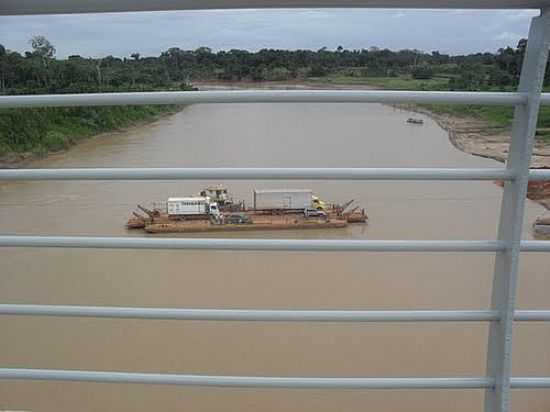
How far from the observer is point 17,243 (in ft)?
1.86

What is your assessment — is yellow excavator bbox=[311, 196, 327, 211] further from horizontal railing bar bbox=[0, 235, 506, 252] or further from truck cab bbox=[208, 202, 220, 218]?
horizontal railing bar bbox=[0, 235, 506, 252]

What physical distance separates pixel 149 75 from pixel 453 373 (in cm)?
356

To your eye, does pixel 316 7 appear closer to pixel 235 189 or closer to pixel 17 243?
pixel 17 243

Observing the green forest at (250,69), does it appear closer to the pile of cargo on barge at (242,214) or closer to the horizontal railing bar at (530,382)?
the horizontal railing bar at (530,382)

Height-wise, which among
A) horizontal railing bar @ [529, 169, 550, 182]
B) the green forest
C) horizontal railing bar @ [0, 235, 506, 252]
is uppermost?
the green forest

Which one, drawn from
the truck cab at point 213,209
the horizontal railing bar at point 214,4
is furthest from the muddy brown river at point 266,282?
the horizontal railing bar at point 214,4

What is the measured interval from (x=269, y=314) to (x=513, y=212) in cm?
27

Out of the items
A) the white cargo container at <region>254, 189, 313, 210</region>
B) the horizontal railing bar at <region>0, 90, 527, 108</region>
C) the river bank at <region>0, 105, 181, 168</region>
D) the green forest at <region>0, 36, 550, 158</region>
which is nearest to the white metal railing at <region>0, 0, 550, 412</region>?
the horizontal railing bar at <region>0, 90, 527, 108</region>

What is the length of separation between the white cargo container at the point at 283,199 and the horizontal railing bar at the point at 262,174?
5.29 m

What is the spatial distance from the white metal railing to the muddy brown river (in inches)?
91.6

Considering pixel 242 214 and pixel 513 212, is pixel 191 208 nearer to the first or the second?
pixel 242 214

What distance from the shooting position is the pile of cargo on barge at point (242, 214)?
5527 mm

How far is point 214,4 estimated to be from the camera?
53cm

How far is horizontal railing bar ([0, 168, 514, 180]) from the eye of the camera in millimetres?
530
